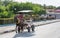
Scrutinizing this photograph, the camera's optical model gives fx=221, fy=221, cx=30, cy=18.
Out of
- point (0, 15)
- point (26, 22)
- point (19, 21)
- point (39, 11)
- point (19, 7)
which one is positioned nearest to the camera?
point (19, 21)

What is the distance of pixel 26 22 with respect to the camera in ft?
62.3

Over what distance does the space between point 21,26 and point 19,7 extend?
1777 inches

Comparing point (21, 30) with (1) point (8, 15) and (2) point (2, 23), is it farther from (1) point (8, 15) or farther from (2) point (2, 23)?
(1) point (8, 15)

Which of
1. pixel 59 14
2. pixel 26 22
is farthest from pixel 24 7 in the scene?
pixel 26 22

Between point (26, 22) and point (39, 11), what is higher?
point (26, 22)

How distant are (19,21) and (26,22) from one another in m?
1.42

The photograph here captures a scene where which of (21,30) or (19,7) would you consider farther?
(19,7)

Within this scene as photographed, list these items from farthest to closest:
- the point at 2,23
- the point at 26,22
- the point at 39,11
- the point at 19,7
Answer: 1. the point at 39,11
2. the point at 19,7
3. the point at 2,23
4. the point at 26,22

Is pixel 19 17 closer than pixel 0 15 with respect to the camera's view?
Yes

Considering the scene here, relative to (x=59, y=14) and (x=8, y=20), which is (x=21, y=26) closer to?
(x=8, y=20)

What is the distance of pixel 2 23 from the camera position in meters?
34.5

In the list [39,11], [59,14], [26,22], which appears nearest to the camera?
[26,22]

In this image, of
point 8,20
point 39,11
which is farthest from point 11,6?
point 8,20

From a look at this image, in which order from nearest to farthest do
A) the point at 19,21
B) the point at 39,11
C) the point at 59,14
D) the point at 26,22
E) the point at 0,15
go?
the point at 19,21, the point at 26,22, the point at 0,15, the point at 39,11, the point at 59,14
